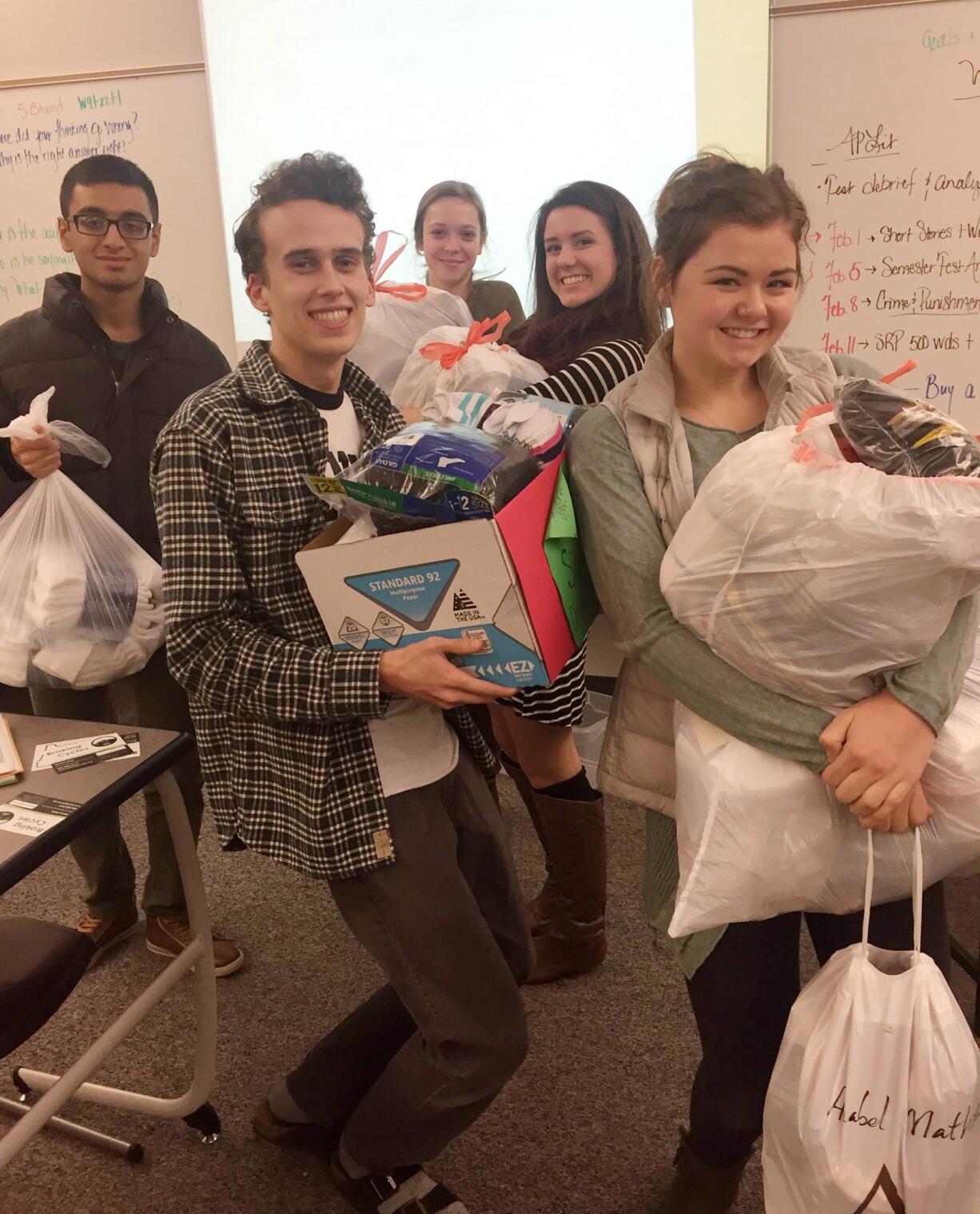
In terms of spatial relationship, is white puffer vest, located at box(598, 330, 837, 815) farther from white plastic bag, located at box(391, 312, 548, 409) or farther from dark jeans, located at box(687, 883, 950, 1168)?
white plastic bag, located at box(391, 312, 548, 409)

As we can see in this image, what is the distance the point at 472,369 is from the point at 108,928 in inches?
58.4

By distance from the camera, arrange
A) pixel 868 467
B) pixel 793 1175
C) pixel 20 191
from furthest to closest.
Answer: pixel 20 191 → pixel 793 1175 → pixel 868 467

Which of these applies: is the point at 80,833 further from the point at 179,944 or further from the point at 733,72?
the point at 733,72

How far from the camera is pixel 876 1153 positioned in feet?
2.99

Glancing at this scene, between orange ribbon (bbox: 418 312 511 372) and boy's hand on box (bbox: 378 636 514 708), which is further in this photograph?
orange ribbon (bbox: 418 312 511 372)

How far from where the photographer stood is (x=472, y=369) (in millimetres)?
1655

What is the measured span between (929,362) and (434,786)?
203 centimetres

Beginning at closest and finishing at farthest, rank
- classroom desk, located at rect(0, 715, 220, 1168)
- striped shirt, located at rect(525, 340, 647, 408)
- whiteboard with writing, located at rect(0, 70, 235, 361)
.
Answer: classroom desk, located at rect(0, 715, 220, 1168) → striped shirt, located at rect(525, 340, 647, 408) → whiteboard with writing, located at rect(0, 70, 235, 361)

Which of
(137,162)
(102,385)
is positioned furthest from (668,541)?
(137,162)

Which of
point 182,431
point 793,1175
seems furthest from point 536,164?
point 793,1175

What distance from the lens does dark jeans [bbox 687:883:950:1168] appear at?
3.49 ft

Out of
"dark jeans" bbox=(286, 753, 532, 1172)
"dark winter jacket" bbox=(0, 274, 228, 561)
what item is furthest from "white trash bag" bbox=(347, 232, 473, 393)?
"dark jeans" bbox=(286, 753, 532, 1172)

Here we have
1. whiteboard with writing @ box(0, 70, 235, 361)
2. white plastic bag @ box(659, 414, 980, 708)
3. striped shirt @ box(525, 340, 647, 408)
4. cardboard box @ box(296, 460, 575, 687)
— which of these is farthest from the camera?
whiteboard with writing @ box(0, 70, 235, 361)

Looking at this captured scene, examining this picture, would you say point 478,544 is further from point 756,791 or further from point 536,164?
point 536,164
